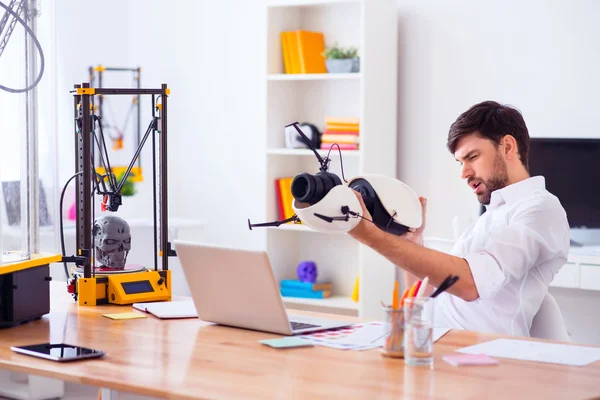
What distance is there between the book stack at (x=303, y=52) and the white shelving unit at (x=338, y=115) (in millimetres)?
54

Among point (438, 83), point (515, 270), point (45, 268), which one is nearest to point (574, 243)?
point (438, 83)

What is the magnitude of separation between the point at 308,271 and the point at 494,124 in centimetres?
248

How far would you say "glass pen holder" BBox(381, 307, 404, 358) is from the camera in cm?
180

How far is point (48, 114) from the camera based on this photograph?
260 centimetres

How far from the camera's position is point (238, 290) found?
2.04 metres

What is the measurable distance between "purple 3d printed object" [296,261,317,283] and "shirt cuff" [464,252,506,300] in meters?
2.62

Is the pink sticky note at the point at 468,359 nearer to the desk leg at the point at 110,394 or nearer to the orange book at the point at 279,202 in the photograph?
the desk leg at the point at 110,394

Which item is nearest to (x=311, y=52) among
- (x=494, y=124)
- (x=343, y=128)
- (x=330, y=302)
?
(x=343, y=128)

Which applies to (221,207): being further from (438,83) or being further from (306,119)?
(438,83)

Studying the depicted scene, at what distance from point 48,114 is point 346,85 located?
8.10ft

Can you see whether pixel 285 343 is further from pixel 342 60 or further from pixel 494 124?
pixel 342 60

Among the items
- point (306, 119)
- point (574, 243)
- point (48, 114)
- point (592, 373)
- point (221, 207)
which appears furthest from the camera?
point (221, 207)

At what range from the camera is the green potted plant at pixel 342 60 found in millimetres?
4594

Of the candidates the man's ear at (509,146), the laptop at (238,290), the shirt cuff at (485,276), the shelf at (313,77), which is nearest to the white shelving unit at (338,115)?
the shelf at (313,77)
